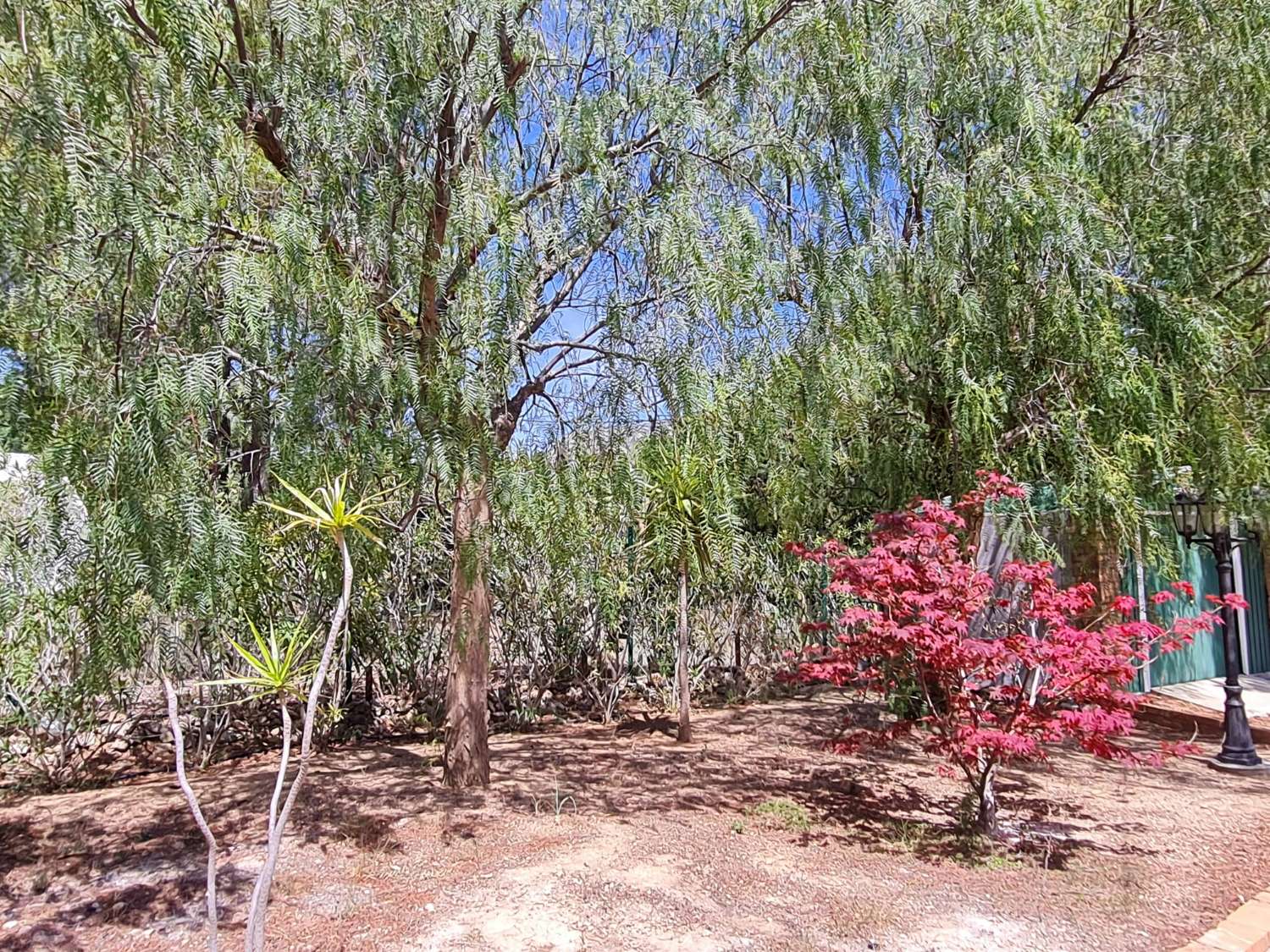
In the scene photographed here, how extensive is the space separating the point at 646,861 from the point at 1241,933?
2740 mm

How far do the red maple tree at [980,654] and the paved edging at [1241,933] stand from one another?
81cm

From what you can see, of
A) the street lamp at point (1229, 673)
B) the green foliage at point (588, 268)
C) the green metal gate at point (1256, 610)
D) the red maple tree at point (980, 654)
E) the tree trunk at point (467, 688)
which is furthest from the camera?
the green metal gate at point (1256, 610)

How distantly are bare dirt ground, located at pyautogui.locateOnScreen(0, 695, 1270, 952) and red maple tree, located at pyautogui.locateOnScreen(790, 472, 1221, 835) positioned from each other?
0.64m

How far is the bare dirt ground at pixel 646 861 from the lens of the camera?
390cm

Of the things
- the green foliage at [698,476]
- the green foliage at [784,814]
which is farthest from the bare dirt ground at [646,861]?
the green foliage at [698,476]

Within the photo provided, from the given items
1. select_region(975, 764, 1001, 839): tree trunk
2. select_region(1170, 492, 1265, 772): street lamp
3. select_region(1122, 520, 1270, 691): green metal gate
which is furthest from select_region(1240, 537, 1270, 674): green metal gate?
select_region(975, 764, 1001, 839): tree trunk

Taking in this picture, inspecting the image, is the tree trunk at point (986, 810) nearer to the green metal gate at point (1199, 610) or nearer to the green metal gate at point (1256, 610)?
the green metal gate at point (1199, 610)

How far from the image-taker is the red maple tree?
4.60 metres

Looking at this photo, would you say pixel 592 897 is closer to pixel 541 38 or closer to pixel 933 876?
pixel 933 876

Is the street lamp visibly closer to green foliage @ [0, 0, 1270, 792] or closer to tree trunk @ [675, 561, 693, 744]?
green foliage @ [0, 0, 1270, 792]

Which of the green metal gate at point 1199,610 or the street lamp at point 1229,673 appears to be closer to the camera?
the street lamp at point 1229,673

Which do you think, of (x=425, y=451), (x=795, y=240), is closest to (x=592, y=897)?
(x=425, y=451)

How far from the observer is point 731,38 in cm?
535

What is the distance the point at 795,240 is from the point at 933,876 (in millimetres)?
3661
